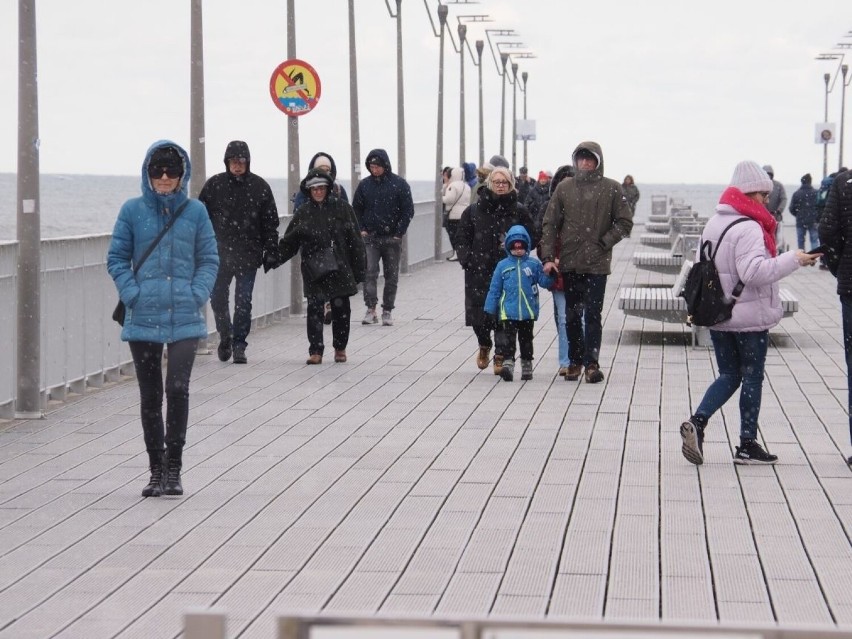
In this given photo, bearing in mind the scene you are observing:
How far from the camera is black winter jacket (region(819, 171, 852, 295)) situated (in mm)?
8719

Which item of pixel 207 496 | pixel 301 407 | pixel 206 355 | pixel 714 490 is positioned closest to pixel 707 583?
pixel 714 490

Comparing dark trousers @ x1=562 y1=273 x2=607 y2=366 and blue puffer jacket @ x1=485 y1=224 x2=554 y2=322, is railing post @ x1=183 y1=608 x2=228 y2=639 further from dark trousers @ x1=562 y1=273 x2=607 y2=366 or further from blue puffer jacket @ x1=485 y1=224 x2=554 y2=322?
blue puffer jacket @ x1=485 y1=224 x2=554 y2=322

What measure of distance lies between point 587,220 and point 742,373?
3636 mm

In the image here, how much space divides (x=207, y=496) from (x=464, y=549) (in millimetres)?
1827

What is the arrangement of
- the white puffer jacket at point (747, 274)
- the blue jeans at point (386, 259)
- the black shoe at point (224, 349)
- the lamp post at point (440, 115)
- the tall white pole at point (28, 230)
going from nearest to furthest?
the white puffer jacket at point (747, 274)
the tall white pole at point (28, 230)
the black shoe at point (224, 349)
the blue jeans at point (386, 259)
the lamp post at point (440, 115)

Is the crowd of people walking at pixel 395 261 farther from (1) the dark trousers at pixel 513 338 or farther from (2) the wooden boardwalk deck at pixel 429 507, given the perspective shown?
(2) the wooden boardwalk deck at pixel 429 507

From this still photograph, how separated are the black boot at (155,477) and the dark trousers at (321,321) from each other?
595 cm

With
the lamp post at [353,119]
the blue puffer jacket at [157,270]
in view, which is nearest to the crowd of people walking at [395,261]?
the blue puffer jacket at [157,270]

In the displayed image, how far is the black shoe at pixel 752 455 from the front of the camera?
891 cm

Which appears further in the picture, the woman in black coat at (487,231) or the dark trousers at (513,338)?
the woman in black coat at (487,231)

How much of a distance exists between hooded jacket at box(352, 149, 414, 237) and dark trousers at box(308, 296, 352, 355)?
134 inches

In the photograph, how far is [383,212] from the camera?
58.1 feet

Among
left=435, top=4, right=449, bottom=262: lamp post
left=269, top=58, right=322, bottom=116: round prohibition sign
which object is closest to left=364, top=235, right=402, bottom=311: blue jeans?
left=269, top=58, right=322, bottom=116: round prohibition sign

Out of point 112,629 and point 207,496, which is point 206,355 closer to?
point 207,496
